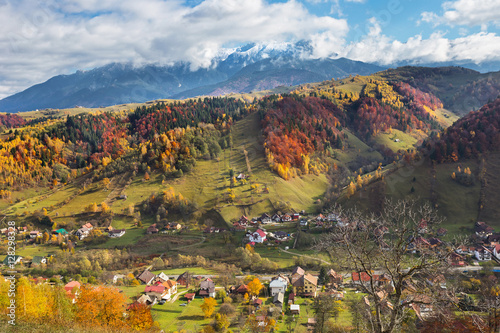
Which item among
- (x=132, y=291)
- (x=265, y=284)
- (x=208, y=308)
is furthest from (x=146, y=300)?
(x=265, y=284)

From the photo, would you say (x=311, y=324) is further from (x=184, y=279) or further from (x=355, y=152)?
(x=355, y=152)

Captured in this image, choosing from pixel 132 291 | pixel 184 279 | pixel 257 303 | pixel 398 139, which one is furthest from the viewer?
pixel 398 139

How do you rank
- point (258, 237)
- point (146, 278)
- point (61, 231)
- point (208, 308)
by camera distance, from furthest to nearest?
point (61, 231)
point (258, 237)
point (146, 278)
point (208, 308)

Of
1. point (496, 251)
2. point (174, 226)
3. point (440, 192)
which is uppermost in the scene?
point (440, 192)

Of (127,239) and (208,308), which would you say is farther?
(127,239)

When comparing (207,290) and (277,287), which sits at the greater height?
(207,290)

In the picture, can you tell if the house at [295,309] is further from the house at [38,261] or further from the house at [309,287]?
the house at [38,261]

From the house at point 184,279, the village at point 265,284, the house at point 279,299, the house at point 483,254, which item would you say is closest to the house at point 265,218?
the village at point 265,284
